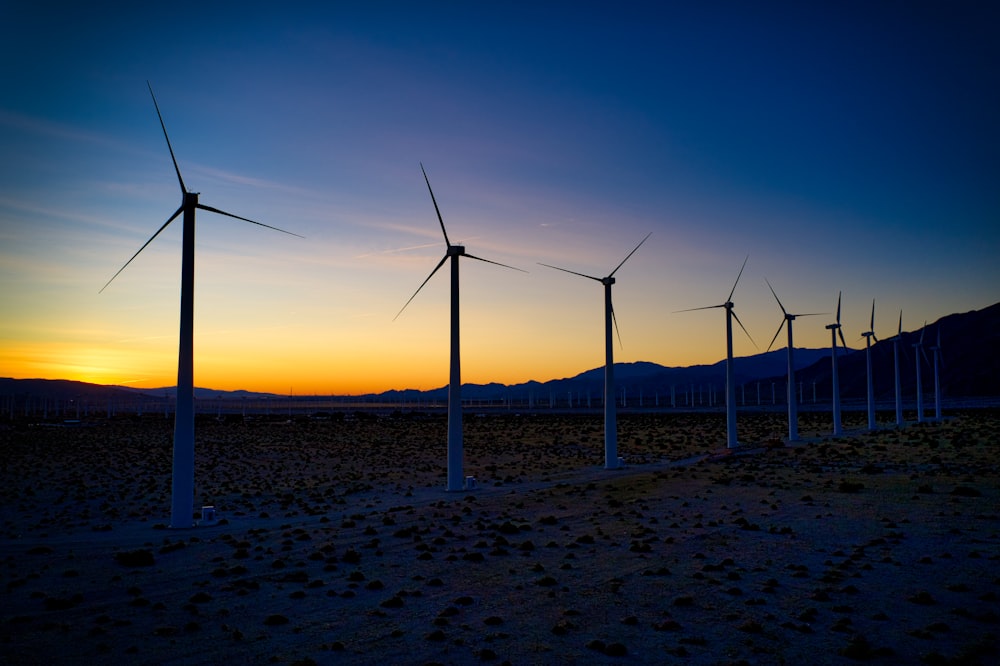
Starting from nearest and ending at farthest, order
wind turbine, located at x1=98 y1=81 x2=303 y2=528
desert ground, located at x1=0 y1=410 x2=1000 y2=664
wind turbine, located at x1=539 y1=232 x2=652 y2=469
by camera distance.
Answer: desert ground, located at x1=0 y1=410 x2=1000 y2=664 → wind turbine, located at x1=98 y1=81 x2=303 y2=528 → wind turbine, located at x1=539 y1=232 x2=652 y2=469

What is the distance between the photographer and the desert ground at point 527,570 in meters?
13.9

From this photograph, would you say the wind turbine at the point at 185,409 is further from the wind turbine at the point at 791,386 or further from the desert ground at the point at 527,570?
the wind turbine at the point at 791,386

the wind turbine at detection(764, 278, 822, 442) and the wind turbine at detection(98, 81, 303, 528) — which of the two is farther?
the wind turbine at detection(764, 278, 822, 442)

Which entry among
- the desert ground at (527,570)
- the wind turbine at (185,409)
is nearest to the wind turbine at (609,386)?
the desert ground at (527,570)

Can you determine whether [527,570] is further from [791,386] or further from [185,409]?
[791,386]

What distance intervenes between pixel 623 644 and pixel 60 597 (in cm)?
1412

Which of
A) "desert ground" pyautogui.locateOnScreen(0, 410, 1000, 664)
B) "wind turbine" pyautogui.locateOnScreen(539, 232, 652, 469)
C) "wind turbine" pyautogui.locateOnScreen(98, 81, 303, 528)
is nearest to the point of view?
"desert ground" pyautogui.locateOnScreen(0, 410, 1000, 664)

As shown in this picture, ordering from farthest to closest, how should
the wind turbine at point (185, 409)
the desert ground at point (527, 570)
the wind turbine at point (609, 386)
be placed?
the wind turbine at point (609, 386) → the wind turbine at point (185, 409) → the desert ground at point (527, 570)

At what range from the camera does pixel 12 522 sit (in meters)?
30.2

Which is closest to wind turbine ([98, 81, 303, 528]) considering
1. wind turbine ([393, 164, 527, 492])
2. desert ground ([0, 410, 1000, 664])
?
desert ground ([0, 410, 1000, 664])

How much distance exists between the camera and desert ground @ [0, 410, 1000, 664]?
45.4 ft

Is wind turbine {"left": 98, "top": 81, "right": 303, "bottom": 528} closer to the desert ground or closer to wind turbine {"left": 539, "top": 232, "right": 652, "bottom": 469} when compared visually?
the desert ground

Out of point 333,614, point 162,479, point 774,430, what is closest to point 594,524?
point 333,614

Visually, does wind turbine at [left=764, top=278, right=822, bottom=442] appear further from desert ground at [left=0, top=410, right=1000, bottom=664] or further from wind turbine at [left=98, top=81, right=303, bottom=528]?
wind turbine at [left=98, top=81, right=303, bottom=528]
